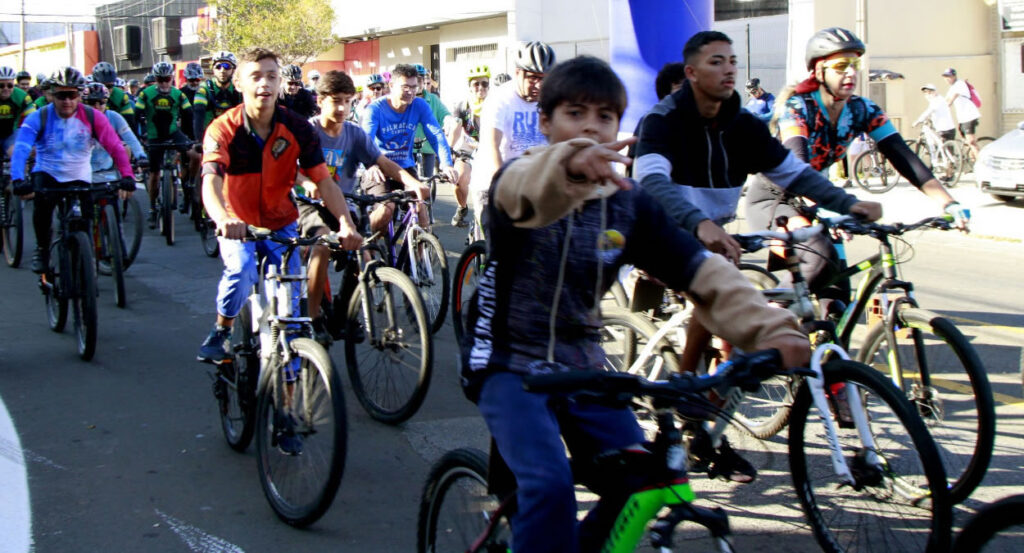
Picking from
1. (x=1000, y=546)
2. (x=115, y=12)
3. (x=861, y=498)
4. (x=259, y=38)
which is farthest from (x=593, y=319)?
(x=115, y=12)

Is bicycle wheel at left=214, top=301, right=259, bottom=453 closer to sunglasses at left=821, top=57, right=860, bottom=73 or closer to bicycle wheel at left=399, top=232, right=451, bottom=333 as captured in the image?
bicycle wheel at left=399, top=232, right=451, bottom=333

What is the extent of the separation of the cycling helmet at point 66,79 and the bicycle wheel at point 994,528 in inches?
328

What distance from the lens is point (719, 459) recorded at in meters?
3.43

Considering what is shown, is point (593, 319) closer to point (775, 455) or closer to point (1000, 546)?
point (1000, 546)

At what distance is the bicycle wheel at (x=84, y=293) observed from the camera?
292 inches

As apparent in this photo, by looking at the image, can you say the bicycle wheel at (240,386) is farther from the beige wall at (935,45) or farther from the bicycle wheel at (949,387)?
the beige wall at (935,45)

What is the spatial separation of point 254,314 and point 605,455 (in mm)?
2903

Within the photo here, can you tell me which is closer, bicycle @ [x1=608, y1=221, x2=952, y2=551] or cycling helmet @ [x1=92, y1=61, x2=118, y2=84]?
bicycle @ [x1=608, y1=221, x2=952, y2=551]

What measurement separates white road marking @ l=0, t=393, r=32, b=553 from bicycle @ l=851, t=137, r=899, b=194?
49.8ft

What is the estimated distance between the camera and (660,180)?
4664 mm

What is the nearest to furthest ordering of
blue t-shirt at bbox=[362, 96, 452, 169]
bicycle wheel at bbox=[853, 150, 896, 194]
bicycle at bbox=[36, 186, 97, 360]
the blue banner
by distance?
1. bicycle at bbox=[36, 186, 97, 360]
2. blue t-shirt at bbox=[362, 96, 452, 169]
3. the blue banner
4. bicycle wheel at bbox=[853, 150, 896, 194]

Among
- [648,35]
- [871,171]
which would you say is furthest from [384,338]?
[871,171]

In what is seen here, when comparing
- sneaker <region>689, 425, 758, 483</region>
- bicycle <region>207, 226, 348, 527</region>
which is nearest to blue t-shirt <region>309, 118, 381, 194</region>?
bicycle <region>207, 226, 348, 527</region>

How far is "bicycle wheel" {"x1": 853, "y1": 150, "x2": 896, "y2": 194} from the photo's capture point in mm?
18094
